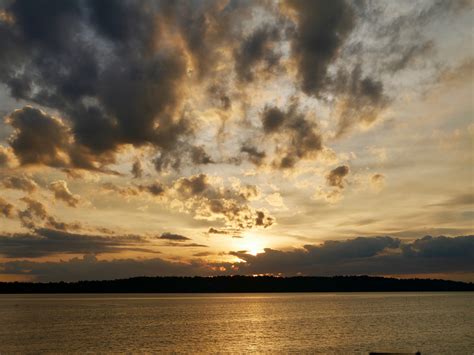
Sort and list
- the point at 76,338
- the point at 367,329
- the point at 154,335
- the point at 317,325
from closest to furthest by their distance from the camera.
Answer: the point at 76,338
the point at 154,335
the point at 367,329
the point at 317,325

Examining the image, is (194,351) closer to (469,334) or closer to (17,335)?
(17,335)

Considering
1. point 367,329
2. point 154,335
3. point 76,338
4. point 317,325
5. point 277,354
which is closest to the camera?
point 277,354

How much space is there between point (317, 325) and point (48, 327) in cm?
7639

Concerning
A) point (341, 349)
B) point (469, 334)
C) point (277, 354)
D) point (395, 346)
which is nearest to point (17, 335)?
point (277, 354)

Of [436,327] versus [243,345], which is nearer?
[243,345]

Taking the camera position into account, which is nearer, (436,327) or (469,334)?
(469,334)

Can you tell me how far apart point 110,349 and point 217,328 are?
4898 centimetres

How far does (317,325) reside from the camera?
143 metres

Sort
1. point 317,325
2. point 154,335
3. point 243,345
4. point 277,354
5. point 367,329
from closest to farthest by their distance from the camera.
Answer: point 277,354, point 243,345, point 154,335, point 367,329, point 317,325

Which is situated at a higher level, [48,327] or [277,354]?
[48,327]

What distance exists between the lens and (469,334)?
4596 inches

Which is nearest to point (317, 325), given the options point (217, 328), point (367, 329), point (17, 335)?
point (367, 329)

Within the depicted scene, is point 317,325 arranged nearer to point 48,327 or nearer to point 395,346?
point 395,346

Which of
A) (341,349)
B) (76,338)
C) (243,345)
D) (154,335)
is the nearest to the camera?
(341,349)
